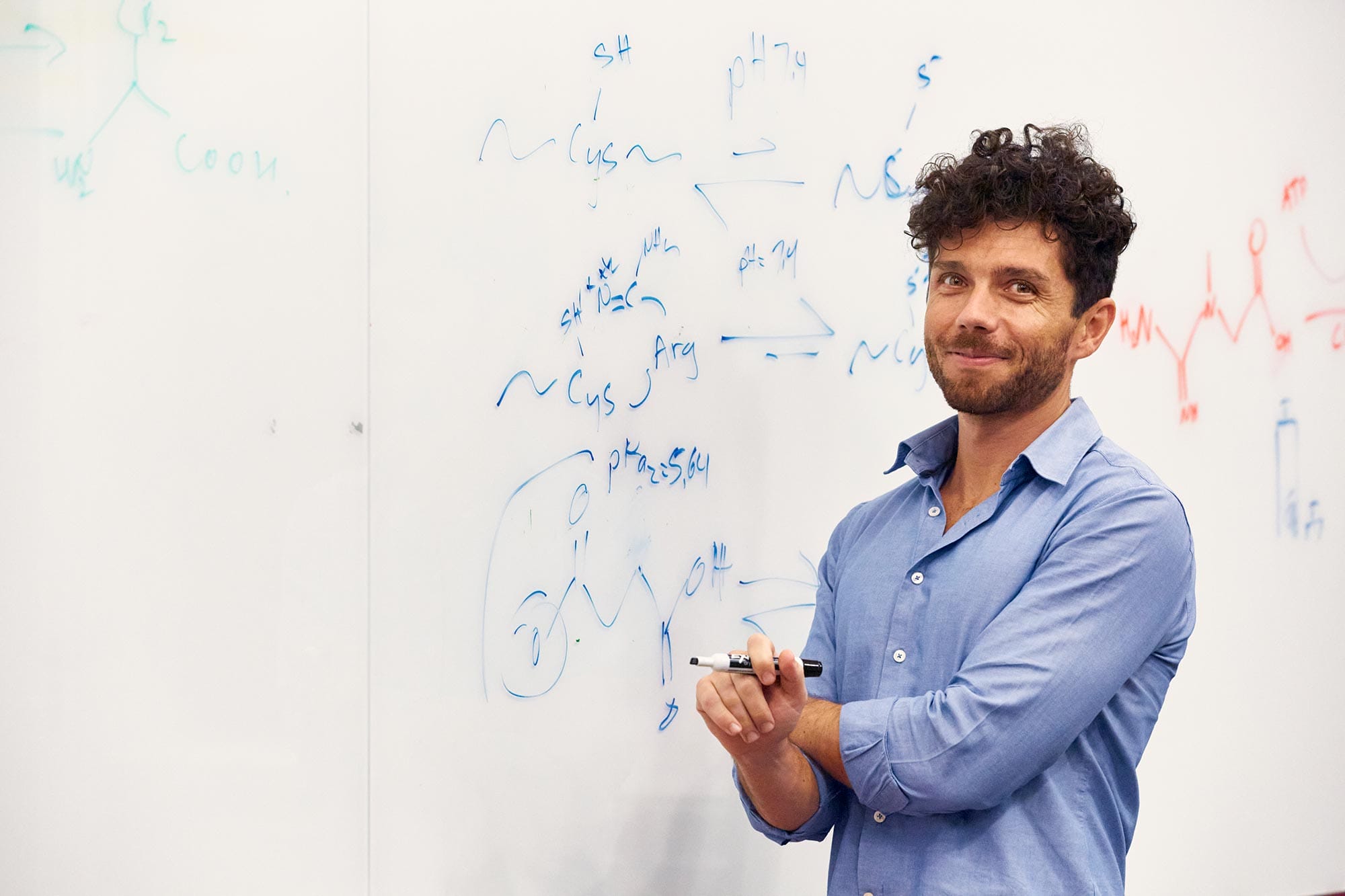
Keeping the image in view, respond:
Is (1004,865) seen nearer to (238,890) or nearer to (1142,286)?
(238,890)

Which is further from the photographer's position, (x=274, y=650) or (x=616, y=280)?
(x=616, y=280)

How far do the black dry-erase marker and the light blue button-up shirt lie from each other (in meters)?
0.06

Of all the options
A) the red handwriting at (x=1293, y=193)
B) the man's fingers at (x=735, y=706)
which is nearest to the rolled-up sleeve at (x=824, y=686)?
the man's fingers at (x=735, y=706)

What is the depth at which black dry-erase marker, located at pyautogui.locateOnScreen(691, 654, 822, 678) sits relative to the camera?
3.14 ft

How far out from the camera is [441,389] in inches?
49.7

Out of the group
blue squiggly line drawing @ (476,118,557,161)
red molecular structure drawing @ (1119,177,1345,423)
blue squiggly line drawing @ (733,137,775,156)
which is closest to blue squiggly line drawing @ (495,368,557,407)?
blue squiggly line drawing @ (476,118,557,161)

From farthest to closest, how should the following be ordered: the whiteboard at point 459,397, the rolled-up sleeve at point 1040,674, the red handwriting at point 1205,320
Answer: the red handwriting at point 1205,320
the whiteboard at point 459,397
the rolled-up sleeve at point 1040,674

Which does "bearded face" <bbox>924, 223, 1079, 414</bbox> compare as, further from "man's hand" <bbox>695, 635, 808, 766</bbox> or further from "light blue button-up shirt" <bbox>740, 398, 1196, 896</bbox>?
"man's hand" <bbox>695, 635, 808, 766</bbox>

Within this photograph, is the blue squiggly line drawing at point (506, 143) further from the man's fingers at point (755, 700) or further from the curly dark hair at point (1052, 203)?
the man's fingers at point (755, 700)

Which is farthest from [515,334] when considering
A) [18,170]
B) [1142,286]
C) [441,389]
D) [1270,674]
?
[1270,674]

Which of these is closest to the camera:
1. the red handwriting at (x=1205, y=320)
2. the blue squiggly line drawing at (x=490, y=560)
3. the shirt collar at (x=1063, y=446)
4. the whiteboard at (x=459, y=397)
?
the shirt collar at (x=1063, y=446)

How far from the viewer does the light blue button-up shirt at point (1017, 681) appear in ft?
3.09

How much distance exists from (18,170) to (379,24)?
0.39 meters

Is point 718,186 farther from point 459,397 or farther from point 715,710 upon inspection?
point 715,710
